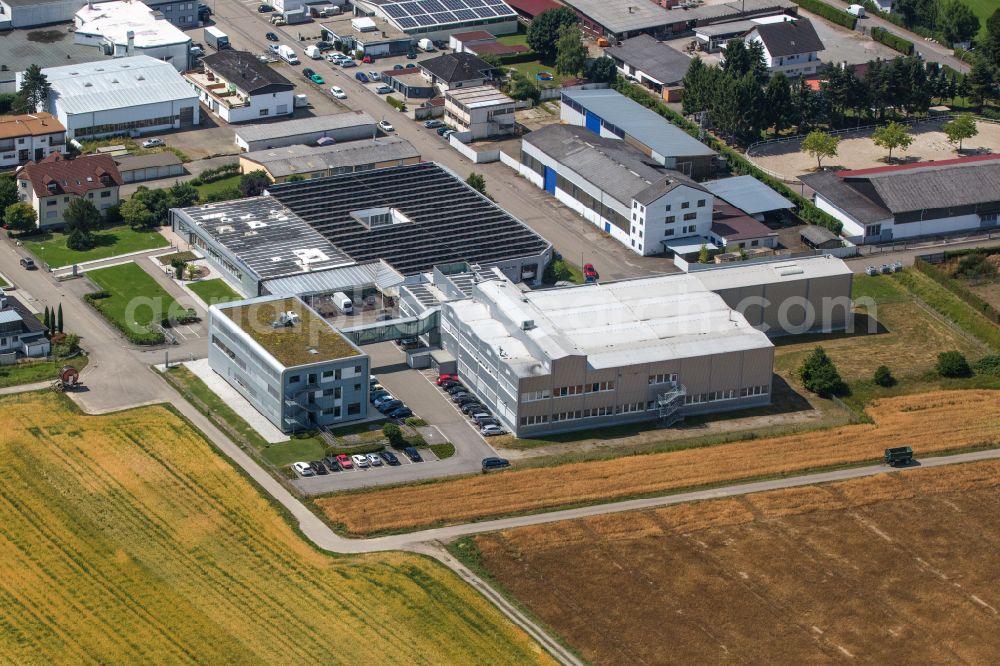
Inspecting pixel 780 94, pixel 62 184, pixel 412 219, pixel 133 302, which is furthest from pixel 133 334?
pixel 780 94

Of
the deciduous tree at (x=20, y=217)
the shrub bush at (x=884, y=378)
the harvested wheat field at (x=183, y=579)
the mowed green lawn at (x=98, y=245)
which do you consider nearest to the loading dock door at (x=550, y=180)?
the mowed green lawn at (x=98, y=245)

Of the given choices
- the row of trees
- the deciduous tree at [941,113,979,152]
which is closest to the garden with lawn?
the row of trees

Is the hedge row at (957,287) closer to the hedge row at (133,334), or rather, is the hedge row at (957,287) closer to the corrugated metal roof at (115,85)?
the hedge row at (133,334)

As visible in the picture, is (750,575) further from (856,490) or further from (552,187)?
(552,187)

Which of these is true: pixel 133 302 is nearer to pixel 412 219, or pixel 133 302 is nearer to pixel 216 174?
pixel 412 219

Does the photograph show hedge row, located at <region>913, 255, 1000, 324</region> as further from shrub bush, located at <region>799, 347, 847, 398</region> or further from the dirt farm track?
the dirt farm track
